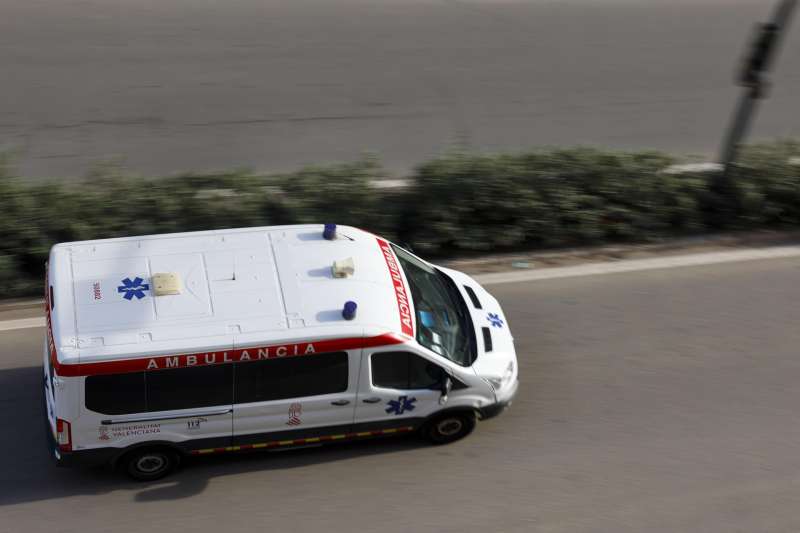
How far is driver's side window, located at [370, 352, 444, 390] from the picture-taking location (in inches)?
→ 303

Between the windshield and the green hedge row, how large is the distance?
194 centimetres

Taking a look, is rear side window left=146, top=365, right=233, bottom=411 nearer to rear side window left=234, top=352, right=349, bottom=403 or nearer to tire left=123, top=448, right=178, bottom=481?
rear side window left=234, top=352, right=349, bottom=403

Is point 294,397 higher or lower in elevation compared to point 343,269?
lower

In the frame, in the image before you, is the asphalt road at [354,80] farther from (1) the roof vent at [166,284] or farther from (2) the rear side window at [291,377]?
(2) the rear side window at [291,377]

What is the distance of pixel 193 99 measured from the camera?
13.6m

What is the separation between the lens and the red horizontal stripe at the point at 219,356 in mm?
7070

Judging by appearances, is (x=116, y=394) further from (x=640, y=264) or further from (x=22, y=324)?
(x=640, y=264)

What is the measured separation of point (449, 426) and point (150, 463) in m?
2.65

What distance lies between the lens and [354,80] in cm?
1427

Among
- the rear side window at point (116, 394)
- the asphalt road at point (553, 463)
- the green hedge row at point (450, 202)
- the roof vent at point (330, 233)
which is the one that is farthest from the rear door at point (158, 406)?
the green hedge row at point (450, 202)

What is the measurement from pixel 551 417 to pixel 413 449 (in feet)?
4.63

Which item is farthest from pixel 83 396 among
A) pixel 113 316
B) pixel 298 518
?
pixel 298 518

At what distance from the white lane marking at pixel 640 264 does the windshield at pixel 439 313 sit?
75.8 inches

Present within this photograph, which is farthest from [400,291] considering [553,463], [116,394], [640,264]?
[640,264]
